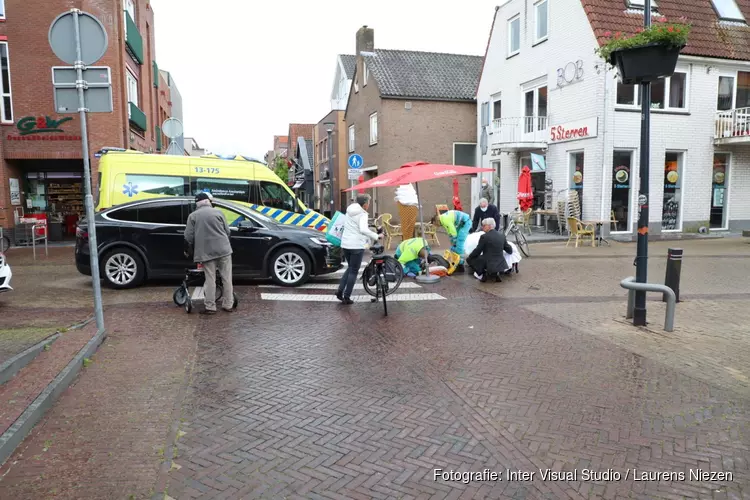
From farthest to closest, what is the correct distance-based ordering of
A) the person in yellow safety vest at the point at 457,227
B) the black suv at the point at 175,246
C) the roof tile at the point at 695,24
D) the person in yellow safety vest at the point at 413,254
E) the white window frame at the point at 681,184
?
the white window frame at the point at 681,184, the roof tile at the point at 695,24, the person in yellow safety vest at the point at 457,227, the person in yellow safety vest at the point at 413,254, the black suv at the point at 175,246

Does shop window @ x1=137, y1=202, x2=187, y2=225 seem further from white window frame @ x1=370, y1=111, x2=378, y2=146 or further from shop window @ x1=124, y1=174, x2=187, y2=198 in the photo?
white window frame @ x1=370, y1=111, x2=378, y2=146

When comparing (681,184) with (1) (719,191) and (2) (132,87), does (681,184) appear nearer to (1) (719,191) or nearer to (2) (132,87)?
(1) (719,191)

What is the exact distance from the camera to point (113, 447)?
145 inches

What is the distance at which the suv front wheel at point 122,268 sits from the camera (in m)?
9.46

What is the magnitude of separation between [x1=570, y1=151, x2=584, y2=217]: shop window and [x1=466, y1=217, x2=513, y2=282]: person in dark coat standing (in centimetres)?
811

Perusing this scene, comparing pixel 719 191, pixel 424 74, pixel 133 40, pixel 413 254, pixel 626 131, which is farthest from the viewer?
pixel 424 74

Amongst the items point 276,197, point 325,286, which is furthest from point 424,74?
point 325,286

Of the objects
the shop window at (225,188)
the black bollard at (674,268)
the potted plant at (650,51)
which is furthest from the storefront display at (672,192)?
the shop window at (225,188)

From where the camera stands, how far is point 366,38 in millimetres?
29328

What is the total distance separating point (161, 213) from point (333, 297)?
11.2 ft

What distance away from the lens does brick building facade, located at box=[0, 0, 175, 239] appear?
16969 millimetres

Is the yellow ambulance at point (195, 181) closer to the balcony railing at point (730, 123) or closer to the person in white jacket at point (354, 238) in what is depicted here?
the person in white jacket at point (354, 238)

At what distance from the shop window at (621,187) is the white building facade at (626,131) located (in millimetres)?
30

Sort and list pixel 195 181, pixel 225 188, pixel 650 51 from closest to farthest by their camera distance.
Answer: pixel 650 51, pixel 195 181, pixel 225 188
